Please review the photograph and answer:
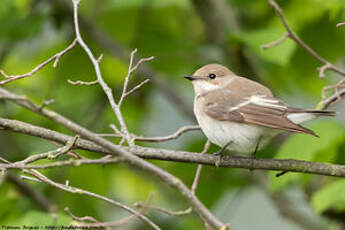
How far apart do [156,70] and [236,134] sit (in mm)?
2641

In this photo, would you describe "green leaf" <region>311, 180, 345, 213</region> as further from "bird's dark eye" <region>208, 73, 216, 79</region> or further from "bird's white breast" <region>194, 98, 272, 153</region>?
"bird's dark eye" <region>208, 73, 216, 79</region>

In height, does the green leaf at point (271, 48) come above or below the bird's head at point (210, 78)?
above

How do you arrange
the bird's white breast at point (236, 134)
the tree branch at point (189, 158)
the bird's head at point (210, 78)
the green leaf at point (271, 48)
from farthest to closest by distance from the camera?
1. the bird's head at point (210, 78)
2. the green leaf at point (271, 48)
3. the bird's white breast at point (236, 134)
4. the tree branch at point (189, 158)

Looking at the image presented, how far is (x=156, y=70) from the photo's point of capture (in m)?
6.47

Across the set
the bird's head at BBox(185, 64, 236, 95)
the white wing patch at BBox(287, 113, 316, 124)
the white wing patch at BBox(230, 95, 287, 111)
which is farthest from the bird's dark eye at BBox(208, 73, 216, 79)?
the white wing patch at BBox(287, 113, 316, 124)

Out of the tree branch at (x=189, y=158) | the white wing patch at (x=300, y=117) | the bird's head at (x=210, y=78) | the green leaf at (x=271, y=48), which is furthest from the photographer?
the bird's head at (x=210, y=78)

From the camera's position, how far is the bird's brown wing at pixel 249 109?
147 inches

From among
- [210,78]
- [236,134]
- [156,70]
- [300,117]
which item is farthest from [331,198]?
[156,70]

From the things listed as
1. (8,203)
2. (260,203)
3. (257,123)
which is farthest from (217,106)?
(260,203)

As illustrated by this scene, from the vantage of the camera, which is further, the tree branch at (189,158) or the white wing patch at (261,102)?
the white wing patch at (261,102)

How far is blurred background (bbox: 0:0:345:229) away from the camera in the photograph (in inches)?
217

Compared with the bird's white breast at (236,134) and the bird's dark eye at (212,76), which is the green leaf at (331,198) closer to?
the bird's white breast at (236,134)

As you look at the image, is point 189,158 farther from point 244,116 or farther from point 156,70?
point 156,70

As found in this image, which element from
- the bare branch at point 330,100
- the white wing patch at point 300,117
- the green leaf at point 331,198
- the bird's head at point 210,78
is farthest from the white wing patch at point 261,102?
the green leaf at point 331,198
